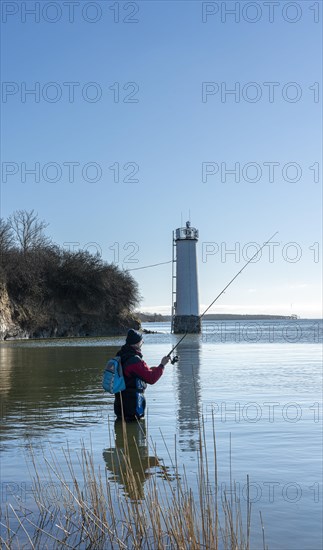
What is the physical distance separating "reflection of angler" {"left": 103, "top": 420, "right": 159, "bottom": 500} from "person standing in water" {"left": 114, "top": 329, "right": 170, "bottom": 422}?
1.02 ft

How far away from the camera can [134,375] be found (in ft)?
34.8

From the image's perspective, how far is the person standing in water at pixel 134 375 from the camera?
10.5m

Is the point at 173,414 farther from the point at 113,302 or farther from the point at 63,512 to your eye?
the point at 113,302

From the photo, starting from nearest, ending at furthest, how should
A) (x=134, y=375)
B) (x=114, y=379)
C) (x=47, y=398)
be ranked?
(x=114, y=379)
(x=134, y=375)
(x=47, y=398)

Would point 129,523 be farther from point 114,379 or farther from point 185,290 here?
point 185,290

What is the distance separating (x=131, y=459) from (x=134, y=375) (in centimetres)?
205

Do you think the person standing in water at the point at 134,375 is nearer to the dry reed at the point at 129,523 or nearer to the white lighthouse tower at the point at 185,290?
the dry reed at the point at 129,523

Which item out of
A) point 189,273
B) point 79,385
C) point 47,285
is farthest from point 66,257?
point 79,385

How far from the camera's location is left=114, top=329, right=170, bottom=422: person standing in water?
10.5m

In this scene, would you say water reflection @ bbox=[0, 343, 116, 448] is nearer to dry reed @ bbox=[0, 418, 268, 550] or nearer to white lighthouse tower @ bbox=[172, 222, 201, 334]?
dry reed @ bbox=[0, 418, 268, 550]

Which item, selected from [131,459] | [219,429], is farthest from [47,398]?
[131,459]

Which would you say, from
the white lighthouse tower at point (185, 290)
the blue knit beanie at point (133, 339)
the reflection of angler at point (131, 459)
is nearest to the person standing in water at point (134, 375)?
the blue knit beanie at point (133, 339)

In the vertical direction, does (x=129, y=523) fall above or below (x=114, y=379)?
below

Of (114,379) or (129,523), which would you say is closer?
(129,523)
